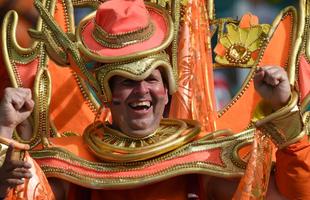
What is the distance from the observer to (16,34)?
176 inches

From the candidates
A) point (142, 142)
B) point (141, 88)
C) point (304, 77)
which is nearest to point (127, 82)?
point (141, 88)

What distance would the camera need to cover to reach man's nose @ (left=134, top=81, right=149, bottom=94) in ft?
11.8

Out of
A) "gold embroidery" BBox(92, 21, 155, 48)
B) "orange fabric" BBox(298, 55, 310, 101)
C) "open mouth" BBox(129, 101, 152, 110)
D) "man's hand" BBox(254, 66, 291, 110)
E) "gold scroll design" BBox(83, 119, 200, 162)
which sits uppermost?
"gold embroidery" BBox(92, 21, 155, 48)

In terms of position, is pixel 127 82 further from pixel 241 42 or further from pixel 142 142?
pixel 241 42

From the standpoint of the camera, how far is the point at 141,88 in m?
3.59

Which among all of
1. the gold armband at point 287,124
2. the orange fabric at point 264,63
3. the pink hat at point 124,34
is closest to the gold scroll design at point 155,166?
the gold armband at point 287,124

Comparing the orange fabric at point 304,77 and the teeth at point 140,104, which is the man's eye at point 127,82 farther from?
the orange fabric at point 304,77

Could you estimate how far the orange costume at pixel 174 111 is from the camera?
348 cm

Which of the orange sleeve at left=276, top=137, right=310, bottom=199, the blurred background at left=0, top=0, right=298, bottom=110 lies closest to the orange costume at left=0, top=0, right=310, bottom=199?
the orange sleeve at left=276, top=137, right=310, bottom=199

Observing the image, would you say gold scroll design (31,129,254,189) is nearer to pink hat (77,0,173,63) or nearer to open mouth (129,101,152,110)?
open mouth (129,101,152,110)

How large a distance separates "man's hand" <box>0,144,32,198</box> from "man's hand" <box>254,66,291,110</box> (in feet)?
2.45

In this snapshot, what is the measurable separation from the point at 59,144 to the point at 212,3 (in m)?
1.07

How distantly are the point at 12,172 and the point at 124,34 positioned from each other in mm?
641

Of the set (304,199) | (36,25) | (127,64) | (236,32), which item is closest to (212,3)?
(236,32)
